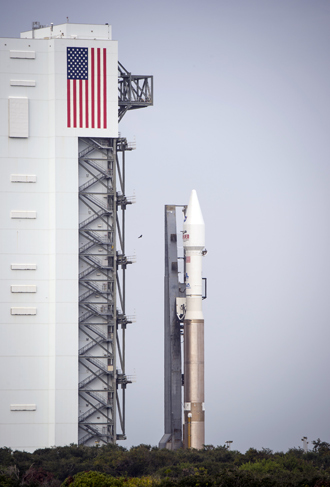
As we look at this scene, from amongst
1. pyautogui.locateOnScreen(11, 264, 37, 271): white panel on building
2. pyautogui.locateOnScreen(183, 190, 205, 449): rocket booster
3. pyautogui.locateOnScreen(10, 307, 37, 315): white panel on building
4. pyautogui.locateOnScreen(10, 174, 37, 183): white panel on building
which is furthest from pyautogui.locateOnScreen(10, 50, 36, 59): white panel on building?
pyautogui.locateOnScreen(10, 307, 37, 315): white panel on building

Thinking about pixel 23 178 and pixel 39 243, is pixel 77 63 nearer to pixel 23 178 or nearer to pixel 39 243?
pixel 23 178

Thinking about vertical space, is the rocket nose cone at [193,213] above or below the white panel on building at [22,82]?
below

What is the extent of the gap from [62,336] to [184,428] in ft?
34.1

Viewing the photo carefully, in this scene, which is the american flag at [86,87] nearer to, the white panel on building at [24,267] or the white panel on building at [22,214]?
the white panel on building at [22,214]

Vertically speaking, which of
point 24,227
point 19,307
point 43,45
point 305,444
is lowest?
point 305,444

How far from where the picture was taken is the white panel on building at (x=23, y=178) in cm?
7206

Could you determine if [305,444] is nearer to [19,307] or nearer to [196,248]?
[196,248]

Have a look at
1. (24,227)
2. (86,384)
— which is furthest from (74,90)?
(86,384)

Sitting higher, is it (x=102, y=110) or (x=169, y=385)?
(x=102, y=110)

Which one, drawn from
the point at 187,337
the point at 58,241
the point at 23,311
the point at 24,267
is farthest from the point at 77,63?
the point at 187,337

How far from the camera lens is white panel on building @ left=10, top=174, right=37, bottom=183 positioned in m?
72.1

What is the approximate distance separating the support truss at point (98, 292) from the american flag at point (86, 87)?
158 cm

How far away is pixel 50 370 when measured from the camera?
7125 cm

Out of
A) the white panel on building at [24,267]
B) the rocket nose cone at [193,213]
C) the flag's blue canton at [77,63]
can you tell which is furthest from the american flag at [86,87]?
the white panel on building at [24,267]
